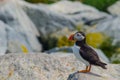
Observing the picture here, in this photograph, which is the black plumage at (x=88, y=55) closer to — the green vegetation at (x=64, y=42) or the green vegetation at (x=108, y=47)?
the green vegetation at (x=108, y=47)

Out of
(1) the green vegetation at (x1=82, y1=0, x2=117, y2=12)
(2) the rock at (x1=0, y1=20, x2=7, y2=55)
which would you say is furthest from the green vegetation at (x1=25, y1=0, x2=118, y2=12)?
(2) the rock at (x1=0, y1=20, x2=7, y2=55)

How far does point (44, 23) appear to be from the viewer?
24.8 metres

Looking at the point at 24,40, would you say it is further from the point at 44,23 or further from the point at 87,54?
the point at 87,54

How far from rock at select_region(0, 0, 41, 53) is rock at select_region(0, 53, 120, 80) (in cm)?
745

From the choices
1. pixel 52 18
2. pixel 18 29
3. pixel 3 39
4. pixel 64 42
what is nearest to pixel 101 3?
pixel 52 18

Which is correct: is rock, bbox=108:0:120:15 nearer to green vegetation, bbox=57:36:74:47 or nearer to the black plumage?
green vegetation, bbox=57:36:74:47

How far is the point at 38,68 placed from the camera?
11.1 m

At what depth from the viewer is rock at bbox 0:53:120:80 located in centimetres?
1096

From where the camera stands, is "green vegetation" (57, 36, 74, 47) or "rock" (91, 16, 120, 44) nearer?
"green vegetation" (57, 36, 74, 47)

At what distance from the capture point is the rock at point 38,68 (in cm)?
1096

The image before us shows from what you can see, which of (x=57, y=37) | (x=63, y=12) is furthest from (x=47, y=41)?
(x=63, y=12)

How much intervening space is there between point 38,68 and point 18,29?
1141 cm

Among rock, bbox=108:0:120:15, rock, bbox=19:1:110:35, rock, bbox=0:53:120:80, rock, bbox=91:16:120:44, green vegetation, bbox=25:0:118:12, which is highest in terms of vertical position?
rock, bbox=0:53:120:80

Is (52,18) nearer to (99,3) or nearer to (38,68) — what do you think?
(99,3)
